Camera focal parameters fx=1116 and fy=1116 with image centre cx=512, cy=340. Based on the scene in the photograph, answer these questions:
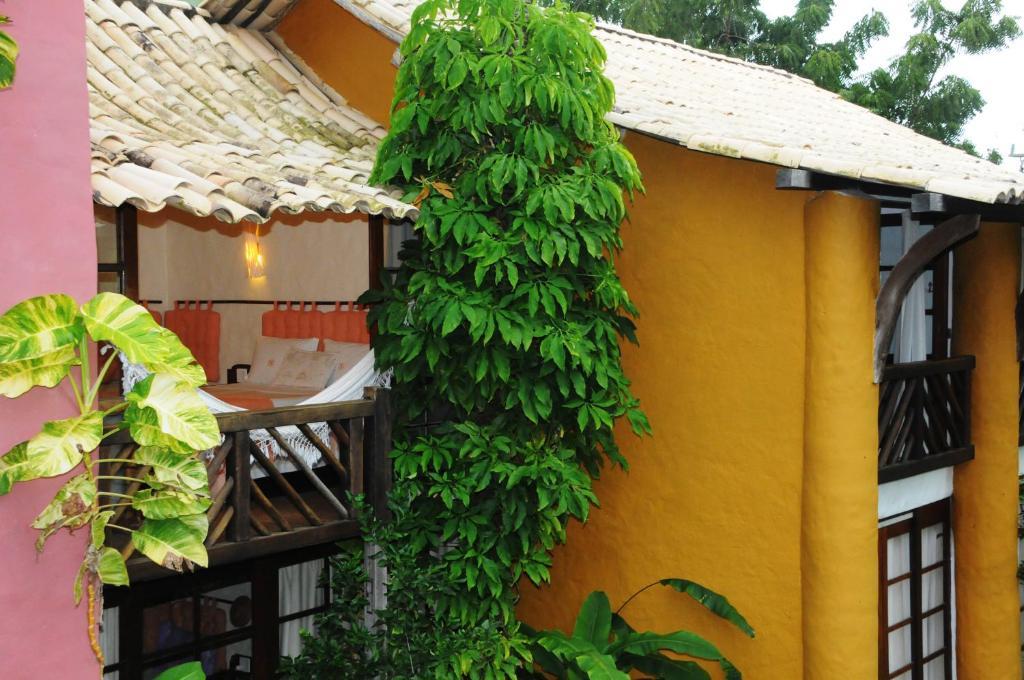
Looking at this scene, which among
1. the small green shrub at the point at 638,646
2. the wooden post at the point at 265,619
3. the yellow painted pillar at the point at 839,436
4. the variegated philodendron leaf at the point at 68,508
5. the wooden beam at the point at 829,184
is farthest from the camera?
the wooden post at the point at 265,619

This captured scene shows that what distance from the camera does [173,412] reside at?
181 inches

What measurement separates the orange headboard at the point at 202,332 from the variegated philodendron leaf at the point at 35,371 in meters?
6.85

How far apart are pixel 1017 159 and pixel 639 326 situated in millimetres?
19812

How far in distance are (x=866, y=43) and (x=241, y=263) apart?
17.6 m

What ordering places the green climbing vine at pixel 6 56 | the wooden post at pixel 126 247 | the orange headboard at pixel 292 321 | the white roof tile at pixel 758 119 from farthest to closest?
the orange headboard at pixel 292 321, the wooden post at pixel 126 247, the white roof tile at pixel 758 119, the green climbing vine at pixel 6 56

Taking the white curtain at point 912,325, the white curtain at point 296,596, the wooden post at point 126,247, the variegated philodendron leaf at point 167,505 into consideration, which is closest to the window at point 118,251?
the wooden post at point 126,247

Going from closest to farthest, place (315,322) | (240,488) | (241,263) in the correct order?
(240,488) → (315,322) → (241,263)

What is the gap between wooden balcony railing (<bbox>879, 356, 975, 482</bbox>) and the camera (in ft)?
26.8

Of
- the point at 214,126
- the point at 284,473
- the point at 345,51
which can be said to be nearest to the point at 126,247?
the point at 214,126

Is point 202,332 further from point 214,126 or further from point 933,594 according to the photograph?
point 933,594

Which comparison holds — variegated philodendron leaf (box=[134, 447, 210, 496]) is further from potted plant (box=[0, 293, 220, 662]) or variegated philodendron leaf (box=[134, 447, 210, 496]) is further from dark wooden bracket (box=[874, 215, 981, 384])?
dark wooden bracket (box=[874, 215, 981, 384])

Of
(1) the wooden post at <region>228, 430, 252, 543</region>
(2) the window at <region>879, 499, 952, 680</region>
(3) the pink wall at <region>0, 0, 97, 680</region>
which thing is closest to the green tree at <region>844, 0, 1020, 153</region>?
(2) the window at <region>879, 499, 952, 680</region>

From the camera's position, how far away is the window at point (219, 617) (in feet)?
23.2

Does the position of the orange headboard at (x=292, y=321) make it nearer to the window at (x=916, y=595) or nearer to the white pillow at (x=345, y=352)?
the white pillow at (x=345, y=352)
